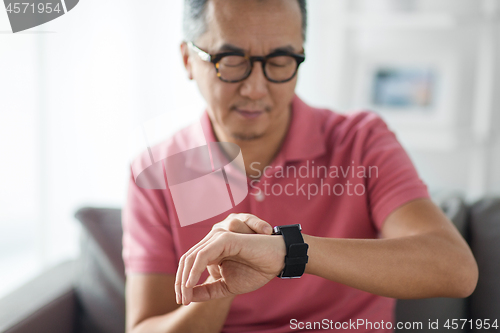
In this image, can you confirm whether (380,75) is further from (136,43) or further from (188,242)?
(188,242)

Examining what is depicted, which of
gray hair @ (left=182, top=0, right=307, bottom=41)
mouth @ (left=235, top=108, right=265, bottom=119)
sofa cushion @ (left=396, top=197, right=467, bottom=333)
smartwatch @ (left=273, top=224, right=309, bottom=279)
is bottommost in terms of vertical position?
sofa cushion @ (left=396, top=197, right=467, bottom=333)

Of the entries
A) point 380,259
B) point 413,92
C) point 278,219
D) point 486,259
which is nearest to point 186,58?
point 278,219

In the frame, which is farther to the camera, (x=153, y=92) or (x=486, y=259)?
(x=153, y=92)

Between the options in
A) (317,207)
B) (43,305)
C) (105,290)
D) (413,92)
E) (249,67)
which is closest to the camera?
(249,67)

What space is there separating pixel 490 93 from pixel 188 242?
1.65 m

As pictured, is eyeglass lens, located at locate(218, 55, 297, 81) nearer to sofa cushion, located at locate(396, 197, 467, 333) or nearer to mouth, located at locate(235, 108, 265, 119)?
mouth, located at locate(235, 108, 265, 119)

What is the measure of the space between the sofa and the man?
0.07 metres

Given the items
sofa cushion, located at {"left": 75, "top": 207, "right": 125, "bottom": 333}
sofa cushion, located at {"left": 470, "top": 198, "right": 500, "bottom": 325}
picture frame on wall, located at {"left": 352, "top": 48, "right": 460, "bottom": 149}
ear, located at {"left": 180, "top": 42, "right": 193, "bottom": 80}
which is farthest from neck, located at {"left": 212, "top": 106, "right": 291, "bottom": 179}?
picture frame on wall, located at {"left": 352, "top": 48, "right": 460, "bottom": 149}

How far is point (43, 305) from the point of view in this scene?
2.52 feet

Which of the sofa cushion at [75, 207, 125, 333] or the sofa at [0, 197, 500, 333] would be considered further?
the sofa cushion at [75, 207, 125, 333]

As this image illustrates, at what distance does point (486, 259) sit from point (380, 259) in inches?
8.8

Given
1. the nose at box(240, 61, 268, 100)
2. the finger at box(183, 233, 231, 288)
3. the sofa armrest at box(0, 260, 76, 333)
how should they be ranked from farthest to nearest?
1. the sofa armrest at box(0, 260, 76, 333)
2. the nose at box(240, 61, 268, 100)
3. the finger at box(183, 233, 231, 288)

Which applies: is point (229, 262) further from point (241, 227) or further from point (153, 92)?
point (153, 92)

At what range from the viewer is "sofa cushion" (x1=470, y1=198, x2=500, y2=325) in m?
0.55
